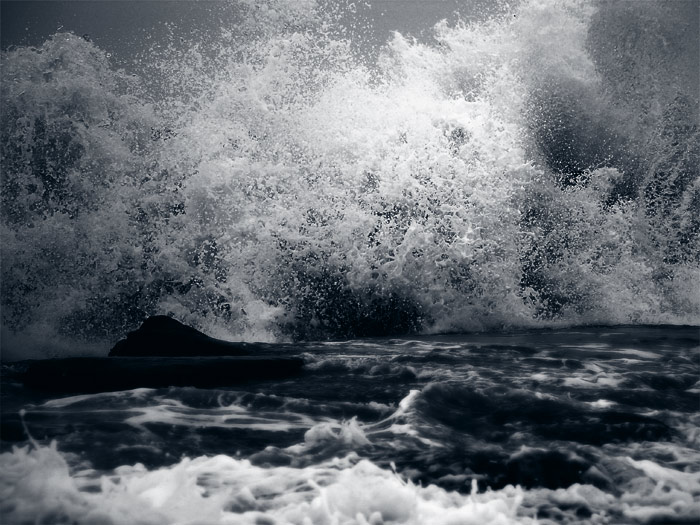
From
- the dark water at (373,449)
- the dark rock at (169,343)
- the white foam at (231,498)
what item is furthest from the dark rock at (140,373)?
the white foam at (231,498)

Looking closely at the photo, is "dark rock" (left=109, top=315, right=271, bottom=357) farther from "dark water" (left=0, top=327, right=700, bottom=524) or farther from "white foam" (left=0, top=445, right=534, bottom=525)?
"white foam" (left=0, top=445, right=534, bottom=525)

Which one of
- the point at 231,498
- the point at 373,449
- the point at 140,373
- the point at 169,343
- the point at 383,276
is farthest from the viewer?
the point at 383,276

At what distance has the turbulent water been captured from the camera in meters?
7.29

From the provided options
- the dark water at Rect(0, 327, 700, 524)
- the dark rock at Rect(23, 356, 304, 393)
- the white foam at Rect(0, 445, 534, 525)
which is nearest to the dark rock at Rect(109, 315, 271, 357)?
the dark rock at Rect(23, 356, 304, 393)

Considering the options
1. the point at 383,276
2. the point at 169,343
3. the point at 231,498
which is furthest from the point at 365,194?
the point at 231,498

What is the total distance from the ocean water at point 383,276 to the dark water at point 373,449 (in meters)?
0.02

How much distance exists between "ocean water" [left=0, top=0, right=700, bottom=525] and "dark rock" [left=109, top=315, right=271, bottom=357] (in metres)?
0.75

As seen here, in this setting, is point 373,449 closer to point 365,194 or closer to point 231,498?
point 231,498

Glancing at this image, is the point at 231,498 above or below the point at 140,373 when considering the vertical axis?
below

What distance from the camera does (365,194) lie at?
8.05 meters

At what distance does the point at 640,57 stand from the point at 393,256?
542cm

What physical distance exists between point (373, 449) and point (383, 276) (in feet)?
14.7

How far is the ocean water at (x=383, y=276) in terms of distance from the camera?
258 cm

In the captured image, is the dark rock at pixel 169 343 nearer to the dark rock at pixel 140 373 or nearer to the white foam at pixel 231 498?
the dark rock at pixel 140 373
